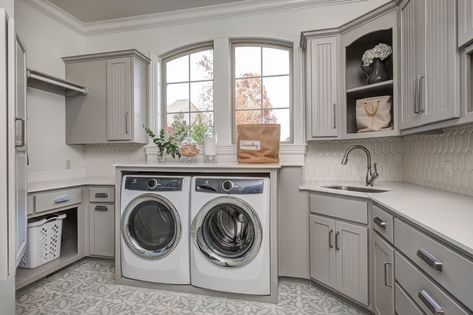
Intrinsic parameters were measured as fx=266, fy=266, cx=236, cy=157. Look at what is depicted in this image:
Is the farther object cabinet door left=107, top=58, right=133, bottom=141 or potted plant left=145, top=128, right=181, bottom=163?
cabinet door left=107, top=58, right=133, bottom=141

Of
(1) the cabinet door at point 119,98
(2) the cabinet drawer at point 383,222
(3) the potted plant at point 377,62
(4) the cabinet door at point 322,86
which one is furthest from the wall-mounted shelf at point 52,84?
(2) the cabinet drawer at point 383,222

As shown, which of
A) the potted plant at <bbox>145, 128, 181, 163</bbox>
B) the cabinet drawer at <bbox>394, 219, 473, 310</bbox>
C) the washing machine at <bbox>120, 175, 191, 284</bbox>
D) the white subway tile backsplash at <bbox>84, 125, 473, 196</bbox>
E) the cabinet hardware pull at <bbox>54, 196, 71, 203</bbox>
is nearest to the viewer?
the cabinet drawer at <bbox>394, 219, 473, 310</bbox>

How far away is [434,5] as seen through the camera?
1.52m

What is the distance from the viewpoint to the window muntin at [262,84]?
296 cm

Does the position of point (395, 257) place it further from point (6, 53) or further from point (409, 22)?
point (6, 53)

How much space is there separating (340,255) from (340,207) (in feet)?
1.21

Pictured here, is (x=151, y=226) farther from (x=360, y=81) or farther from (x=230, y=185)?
(x=360, y=81)

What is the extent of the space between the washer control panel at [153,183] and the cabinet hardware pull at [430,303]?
1.71m

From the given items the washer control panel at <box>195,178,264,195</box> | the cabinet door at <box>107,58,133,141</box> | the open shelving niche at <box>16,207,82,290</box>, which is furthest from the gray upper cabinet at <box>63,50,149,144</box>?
the washer control panel at <box>195,178,264,195</box>

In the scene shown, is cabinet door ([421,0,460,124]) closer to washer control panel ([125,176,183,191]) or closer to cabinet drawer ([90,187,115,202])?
washer control panel ([125,176,183,191])

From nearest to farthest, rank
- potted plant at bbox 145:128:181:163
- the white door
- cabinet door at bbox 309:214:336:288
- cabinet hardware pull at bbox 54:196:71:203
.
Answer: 1. the white door
2. cabinet door at bbox 309:214:336:288
3. cabinet hardware pull at bbox 54:196:71:203
4. potted plant at bbox 145:128:181:163

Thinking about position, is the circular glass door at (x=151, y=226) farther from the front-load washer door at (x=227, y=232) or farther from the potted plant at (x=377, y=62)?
the potted plant at (x=377, y=62)

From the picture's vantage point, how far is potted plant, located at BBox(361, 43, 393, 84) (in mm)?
2242

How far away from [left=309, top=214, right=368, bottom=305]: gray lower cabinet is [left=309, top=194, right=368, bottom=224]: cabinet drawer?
0.17ft
